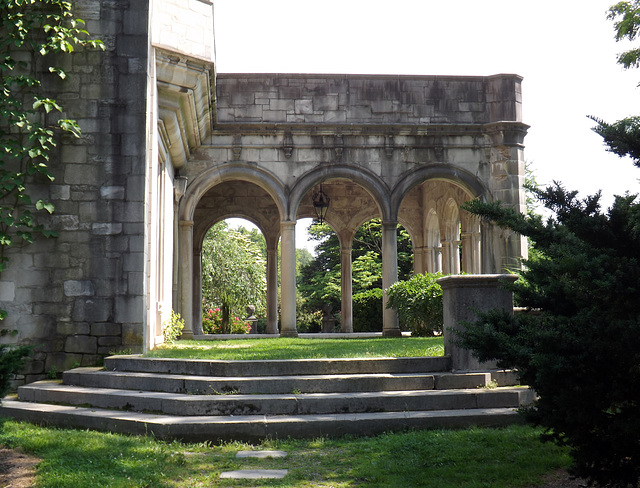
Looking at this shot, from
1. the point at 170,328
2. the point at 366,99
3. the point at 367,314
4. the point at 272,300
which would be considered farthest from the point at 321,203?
the point at 367,314

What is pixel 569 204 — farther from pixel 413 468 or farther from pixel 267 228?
pixel 267 228

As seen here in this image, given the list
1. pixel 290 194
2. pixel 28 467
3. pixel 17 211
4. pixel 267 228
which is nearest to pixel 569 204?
pixel 28 467

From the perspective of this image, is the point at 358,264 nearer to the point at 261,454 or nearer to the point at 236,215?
the point at 236,215

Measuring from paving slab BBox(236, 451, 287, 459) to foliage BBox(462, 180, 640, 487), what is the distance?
6.15 feet

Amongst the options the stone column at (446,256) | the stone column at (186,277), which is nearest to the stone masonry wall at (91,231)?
the stone column at (186,277)

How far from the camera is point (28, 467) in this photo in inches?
186

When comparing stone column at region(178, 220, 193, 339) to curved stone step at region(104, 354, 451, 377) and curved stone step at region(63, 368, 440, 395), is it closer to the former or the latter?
Answer: curved stone step at region(104, 354, 451, 377)

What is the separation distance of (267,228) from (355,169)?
488 centimetres

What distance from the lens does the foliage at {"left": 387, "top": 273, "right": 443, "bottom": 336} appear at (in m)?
11.8

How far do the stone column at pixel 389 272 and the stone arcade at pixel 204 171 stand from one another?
0.04m

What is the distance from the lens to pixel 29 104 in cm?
817

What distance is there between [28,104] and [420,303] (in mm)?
7244

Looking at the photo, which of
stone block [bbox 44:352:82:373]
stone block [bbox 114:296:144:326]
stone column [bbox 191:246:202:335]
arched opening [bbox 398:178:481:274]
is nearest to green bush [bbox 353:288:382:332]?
arched opening [bbox 398:178:481:274]

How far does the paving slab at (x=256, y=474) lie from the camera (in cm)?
439
